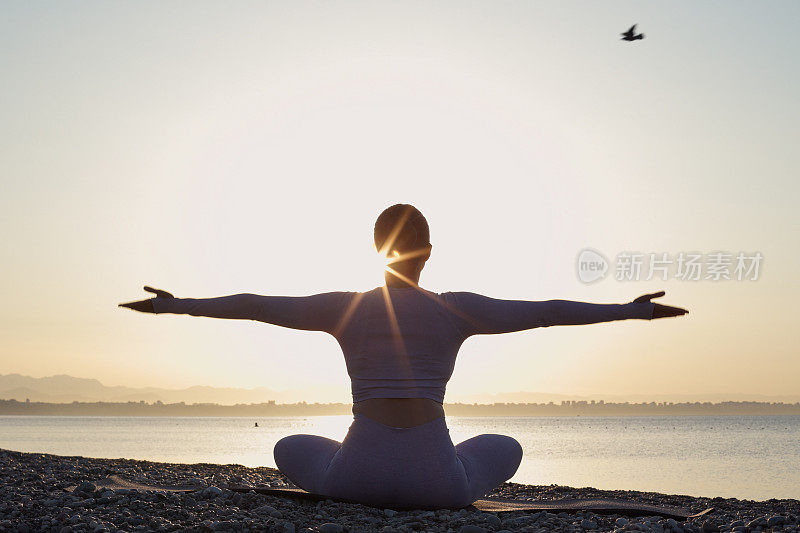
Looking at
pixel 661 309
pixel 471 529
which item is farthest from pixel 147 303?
pixel 661 309

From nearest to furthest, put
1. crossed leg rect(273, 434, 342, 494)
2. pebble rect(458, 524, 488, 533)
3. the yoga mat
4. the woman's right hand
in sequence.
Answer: pebble rect(458, 524, 488, 533)
the woman's right hand
crossed leg rect(273, 434, 342, 494)
the yoga mat

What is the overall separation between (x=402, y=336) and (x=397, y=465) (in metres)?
0.95

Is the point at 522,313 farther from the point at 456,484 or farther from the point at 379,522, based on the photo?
the point at 379,522

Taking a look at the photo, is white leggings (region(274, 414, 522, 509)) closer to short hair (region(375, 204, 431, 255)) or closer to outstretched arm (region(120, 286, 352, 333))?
outstretched arm (region(120, 286, 352, 333))

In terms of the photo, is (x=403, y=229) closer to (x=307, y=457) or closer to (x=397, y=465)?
(x=397, y=465)

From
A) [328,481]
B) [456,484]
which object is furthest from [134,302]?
[456,484]

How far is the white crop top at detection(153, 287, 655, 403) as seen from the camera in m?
5.09

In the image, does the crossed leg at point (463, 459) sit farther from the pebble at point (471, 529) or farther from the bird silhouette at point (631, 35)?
the bird silhouette at point (631, 35)

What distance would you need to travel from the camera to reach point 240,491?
6836mm

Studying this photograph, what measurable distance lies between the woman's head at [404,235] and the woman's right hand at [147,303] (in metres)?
1.72

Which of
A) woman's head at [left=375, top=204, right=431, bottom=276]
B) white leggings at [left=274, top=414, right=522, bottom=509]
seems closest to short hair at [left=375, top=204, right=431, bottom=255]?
woman's head at [left=375, top=204, right=431, bottom=276]

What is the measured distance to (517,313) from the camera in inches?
202

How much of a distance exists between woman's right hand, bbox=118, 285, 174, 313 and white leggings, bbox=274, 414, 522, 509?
4.80ft

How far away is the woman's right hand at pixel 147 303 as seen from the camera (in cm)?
562
